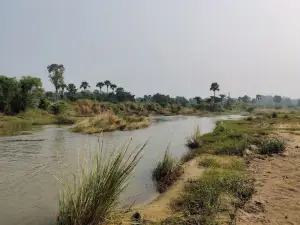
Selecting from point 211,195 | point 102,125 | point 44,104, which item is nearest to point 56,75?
point 44,104

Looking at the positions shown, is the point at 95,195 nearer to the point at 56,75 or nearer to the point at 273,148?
the point at 273,148

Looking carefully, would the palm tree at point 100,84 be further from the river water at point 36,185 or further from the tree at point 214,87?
the river water at point 36,185

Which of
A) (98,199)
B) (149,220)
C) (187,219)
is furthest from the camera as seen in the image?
(149,220)

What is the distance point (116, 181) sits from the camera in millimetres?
6418

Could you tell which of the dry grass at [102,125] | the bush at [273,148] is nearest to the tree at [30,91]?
the dry grass at [102,125]

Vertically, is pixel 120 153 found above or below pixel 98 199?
above

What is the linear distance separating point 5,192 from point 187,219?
239 inches

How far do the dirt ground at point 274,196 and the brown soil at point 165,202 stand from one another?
1790 mm

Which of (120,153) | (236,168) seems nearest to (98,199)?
(120,153)

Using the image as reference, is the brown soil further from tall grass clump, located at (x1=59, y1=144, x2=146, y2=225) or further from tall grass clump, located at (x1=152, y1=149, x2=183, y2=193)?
tall grass clump, located at (x1=59, y1=144, x2=146, y2=225)

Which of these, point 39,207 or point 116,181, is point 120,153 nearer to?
point 116,181

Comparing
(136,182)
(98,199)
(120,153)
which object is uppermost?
(120,153)

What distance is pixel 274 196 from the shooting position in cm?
891

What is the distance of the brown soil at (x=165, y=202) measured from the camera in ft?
24.8
